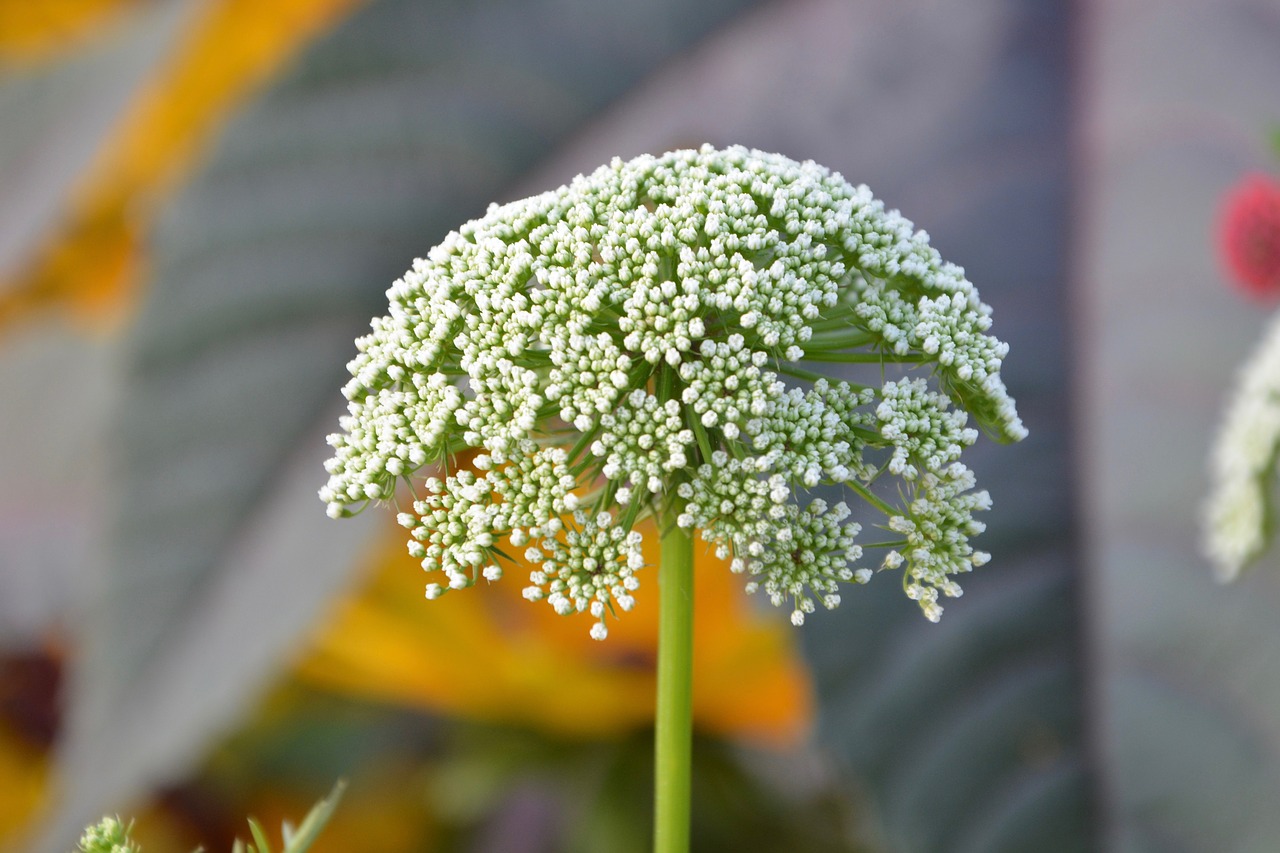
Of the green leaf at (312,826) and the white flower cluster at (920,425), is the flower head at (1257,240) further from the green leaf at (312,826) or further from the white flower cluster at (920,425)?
the green leaf at (312,826)

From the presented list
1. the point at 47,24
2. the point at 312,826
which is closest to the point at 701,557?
the point at 312,826

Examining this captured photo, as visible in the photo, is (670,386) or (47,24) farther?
(47,24)

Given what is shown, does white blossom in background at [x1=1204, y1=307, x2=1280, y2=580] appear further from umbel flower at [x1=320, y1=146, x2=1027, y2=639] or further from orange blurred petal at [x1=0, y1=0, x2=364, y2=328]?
orange blurred petal at [x1=0, y1=0, x2=364, y2=328]

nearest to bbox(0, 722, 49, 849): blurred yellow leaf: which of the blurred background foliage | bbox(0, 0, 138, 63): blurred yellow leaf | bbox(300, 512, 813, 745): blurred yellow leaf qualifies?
the blurred background foliage

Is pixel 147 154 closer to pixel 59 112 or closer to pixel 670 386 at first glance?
pixel 59 112

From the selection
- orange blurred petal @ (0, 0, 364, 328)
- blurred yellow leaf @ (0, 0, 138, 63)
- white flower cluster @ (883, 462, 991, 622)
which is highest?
blurred yellow leaf @ (0, 0, 138, 63)
